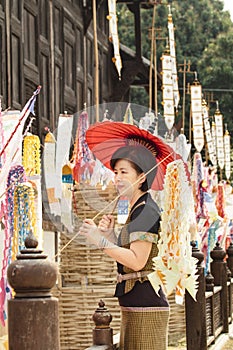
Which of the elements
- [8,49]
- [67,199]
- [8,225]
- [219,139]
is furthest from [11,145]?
[219,139]

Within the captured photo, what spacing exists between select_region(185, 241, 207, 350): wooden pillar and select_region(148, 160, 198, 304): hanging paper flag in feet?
5.45

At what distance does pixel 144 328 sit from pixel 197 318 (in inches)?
125

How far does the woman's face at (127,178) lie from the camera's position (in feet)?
18.3

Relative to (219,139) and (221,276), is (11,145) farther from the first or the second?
(219,139)

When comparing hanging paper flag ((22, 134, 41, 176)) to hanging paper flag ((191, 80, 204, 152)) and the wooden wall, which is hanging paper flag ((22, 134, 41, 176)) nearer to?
the wooden wall

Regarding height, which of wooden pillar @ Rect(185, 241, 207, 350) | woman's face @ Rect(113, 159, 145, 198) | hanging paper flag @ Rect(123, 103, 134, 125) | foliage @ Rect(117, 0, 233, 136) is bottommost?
wooden pillar @ Rect(185, 241, 207, 350)

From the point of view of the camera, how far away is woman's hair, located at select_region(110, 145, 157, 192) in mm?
5645

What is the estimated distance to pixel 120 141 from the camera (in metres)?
5.90

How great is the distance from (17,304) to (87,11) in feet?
62.4

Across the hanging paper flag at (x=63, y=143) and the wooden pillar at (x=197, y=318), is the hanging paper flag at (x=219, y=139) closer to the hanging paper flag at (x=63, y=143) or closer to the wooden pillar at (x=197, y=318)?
the hanging paper flag at (x=63, y=143)

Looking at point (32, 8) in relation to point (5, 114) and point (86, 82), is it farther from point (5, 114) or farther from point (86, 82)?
point (5, 114)

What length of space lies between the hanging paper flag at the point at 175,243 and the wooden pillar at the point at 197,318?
166 centimetres

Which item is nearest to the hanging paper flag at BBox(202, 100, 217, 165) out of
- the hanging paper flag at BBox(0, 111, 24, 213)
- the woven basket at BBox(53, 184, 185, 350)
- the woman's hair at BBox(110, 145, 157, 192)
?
the woven basket at BBox(53, 184, 185, 350)

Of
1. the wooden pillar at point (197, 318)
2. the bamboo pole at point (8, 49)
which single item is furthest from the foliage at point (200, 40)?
the wooden pillar at point (197, 318)
